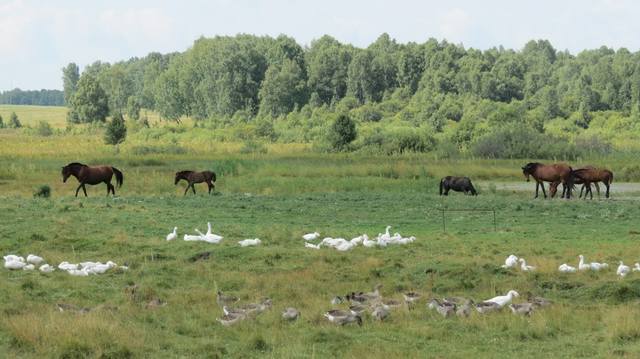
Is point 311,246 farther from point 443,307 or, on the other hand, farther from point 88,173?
point 88,173

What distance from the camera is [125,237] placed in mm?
25859

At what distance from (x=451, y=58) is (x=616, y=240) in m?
131

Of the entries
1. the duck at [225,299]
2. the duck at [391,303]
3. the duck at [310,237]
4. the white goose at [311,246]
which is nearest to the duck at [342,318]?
the duck at [391,303]

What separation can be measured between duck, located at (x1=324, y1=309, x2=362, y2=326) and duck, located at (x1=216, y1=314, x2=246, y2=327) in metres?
1.45

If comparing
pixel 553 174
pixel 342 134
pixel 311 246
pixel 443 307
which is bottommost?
pixel 311 246

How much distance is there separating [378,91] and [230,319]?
5777 inches

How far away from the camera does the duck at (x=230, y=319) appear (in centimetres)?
Answer: 1532

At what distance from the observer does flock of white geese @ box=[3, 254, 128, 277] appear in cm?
2041

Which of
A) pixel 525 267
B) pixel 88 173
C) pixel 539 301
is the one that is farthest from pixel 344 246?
pixel 88 173

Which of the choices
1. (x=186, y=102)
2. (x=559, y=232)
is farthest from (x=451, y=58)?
(x=559, y=232)

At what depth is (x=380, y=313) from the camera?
52.1 ft

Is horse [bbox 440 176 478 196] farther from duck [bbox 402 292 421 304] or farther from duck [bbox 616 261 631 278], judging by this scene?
duck [bbox 402 292 421 304]

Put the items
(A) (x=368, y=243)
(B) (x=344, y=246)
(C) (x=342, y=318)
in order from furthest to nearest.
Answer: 1. (A) (x=368, y=243)
2. (B) (x=344, y=246)
3. (C) (x=342, y=318)

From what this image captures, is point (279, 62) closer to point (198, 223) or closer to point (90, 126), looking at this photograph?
point (90, 126)
